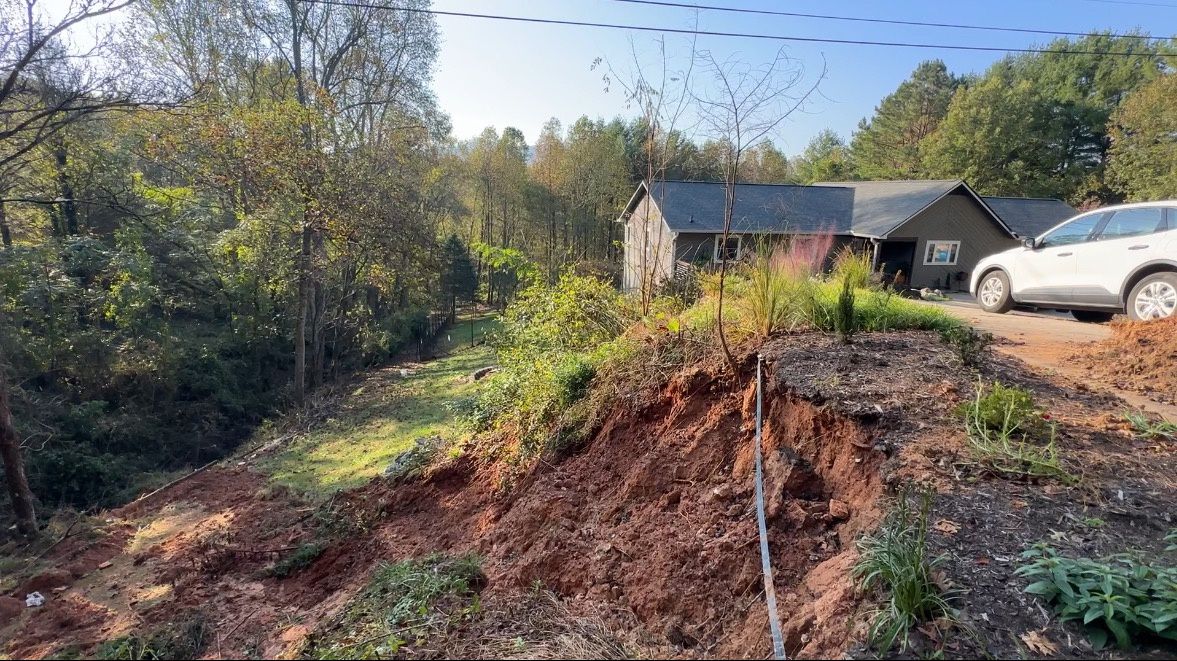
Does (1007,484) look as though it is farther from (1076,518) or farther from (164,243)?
(164,243)

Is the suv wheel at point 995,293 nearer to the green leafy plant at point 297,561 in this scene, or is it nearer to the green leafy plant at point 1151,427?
the green leafy plant at point 1151,427

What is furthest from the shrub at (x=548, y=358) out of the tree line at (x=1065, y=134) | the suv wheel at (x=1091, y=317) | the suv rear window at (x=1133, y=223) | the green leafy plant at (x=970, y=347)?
the tree line at (x=1065, y=134)

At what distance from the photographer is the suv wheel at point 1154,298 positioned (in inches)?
218

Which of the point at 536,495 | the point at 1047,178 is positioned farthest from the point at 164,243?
the point at 1047,178

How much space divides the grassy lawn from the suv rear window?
27.0ft

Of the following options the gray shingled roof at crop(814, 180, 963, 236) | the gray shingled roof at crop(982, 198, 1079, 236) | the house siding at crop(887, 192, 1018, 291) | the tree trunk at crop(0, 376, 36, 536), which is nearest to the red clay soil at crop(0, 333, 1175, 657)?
the tree trunk at crop(0, 376, 36, 536)

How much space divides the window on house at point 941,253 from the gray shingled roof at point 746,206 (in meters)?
2.99

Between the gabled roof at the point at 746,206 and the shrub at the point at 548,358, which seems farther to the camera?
the gabled roof at the point at 746,206

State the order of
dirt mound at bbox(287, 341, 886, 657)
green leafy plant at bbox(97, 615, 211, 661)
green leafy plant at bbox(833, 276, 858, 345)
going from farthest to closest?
green leafy plant at bbox(833, 276, 858, 345) → green leafy plant at bbox(97, 615, 211, 661) → dirt mound at bbox(287, 341, 886, 657)

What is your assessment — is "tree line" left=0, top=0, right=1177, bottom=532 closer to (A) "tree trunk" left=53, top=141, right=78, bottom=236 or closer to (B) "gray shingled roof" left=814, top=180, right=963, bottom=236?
(A) "tree trunk" left=53, top=141, right=78, bottom=236

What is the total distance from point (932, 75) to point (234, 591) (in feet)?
166

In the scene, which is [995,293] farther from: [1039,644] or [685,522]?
[1039,644]

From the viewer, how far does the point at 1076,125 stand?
3225cm

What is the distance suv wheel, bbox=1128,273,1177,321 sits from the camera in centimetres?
555
